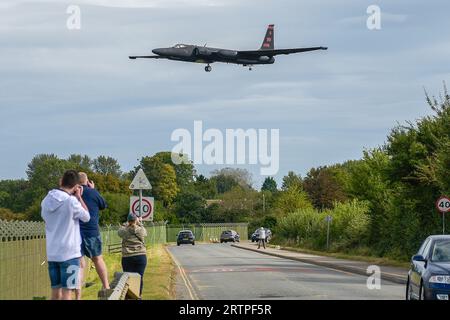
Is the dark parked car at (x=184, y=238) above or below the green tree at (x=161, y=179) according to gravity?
below

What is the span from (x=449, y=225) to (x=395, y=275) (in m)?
8.36

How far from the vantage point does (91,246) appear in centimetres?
1580

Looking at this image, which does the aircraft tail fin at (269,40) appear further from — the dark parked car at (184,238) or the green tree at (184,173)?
the green tree at (184,173)

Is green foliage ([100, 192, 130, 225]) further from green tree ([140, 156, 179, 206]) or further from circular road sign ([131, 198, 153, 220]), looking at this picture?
circular road sign ([131, 198, 153, 220])

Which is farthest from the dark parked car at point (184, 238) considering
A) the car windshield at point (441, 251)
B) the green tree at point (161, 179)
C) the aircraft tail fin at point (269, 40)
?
the car windshield at point (441, 251)

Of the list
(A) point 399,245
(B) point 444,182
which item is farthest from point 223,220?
(B) point 444,182

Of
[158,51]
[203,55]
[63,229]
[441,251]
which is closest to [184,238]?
[203,55]

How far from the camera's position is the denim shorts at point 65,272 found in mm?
12587

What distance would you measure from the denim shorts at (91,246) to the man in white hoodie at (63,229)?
9.99 feet

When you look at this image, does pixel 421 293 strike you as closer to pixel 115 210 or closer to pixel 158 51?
pixel 158 51

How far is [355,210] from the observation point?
59312 millimetres

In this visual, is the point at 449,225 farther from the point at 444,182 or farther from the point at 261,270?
the point at 261,270

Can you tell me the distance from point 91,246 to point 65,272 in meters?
3.18
